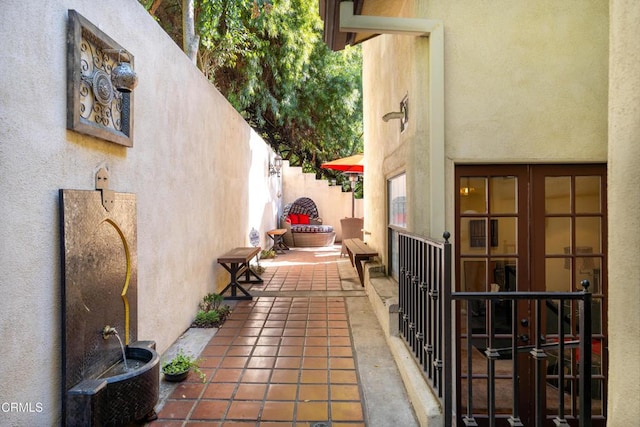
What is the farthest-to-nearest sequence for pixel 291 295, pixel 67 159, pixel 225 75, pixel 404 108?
pixel 225 75 < pixel 291 295 < pixel 404 108 < pixel 67 159

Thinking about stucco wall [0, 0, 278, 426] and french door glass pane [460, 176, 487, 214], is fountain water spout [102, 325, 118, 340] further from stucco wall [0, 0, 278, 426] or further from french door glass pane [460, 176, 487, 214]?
french door glass pane [460, 176, 487, 214]

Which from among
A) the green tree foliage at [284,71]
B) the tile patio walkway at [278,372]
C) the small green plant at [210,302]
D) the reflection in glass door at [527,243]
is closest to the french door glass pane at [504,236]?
the reflection in glass door at [527,243]

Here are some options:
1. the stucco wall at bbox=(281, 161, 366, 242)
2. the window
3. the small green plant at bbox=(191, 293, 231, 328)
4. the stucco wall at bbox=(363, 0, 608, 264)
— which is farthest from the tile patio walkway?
the stucco wall at bbox=(281, 161, 366, 242)

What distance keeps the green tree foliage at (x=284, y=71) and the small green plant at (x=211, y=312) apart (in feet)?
18.9

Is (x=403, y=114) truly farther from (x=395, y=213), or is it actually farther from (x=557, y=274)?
(x=557, y=274)

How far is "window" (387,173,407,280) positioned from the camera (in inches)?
185

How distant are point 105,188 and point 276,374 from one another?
2.04 meters

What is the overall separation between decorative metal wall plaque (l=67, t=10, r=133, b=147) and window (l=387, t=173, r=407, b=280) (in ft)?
10.0

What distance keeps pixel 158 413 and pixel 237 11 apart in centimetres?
785

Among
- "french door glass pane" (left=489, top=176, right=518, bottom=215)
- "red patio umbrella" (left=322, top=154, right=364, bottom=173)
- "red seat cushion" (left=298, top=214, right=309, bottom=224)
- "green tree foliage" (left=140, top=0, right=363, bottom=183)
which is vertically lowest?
"red seat cushion" (left=298, top=214, right=309, bottom=224)

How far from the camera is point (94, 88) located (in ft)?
7.98

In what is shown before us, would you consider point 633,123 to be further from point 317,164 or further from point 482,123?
point 317,164

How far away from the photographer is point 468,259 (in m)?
3.50

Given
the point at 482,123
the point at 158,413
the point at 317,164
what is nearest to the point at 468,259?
the point at 482,123
